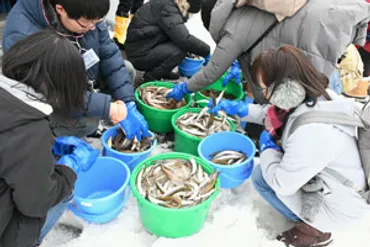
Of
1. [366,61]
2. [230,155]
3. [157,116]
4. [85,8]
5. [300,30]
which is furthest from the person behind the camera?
[366,61]

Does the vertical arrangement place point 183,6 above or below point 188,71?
above

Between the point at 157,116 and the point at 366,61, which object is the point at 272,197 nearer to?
the point at 157,116

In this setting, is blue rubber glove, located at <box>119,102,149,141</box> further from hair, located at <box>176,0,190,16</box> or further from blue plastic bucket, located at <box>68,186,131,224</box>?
hair, located at <box>176,0,190,16</box>

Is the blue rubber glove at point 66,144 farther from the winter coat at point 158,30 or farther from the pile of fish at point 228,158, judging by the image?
the winter coat at point 158,30

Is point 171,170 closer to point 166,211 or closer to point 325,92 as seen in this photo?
point 166,211

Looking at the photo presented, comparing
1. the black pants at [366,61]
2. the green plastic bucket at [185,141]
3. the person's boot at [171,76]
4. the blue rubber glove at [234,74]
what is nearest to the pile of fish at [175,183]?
the green plastic bucket at [185,141]

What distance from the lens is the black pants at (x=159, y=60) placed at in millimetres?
3936

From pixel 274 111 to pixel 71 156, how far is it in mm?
1279

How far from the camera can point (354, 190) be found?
2.04 metres

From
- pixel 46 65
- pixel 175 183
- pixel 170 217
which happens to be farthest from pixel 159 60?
pixel 46 65

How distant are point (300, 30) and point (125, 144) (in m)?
1.61

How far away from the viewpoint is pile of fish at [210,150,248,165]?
112 inches

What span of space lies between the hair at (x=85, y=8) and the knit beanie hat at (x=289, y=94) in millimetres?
1113

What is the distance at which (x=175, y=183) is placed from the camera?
2527 millimetres
